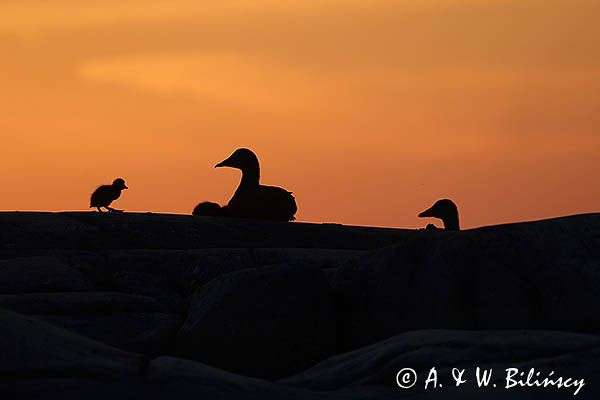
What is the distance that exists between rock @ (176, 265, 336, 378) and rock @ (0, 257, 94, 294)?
6.12 feet

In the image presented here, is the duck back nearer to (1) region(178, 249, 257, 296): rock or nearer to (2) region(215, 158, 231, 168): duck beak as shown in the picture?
(2) region(215, 158, 231, 168): duck beak

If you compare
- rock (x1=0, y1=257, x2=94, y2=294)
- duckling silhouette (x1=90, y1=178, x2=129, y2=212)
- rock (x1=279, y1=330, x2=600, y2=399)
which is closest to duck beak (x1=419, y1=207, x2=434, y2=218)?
duckling silhouette (x1=90, y1=178, x2=129, y2=212)

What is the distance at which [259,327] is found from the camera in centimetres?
1111

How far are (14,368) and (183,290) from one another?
7.43 m

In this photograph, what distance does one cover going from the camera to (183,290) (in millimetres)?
13977

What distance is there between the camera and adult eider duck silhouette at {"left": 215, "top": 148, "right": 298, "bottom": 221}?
2098 cm

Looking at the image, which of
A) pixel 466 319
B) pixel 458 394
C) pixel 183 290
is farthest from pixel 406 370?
pixel 183 290

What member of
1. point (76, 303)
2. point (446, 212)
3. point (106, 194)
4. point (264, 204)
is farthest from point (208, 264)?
point (106, 194)

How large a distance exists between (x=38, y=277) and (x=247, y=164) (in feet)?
32.8

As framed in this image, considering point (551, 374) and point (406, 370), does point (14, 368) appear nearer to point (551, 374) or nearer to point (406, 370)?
point (406, 370)

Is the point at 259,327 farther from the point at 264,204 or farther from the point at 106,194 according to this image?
the point at 106,194

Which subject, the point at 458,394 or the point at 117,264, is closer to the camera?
the point at 458,394

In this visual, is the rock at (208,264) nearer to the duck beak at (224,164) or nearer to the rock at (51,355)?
the rock at (51,355)

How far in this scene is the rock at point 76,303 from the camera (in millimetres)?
11406
